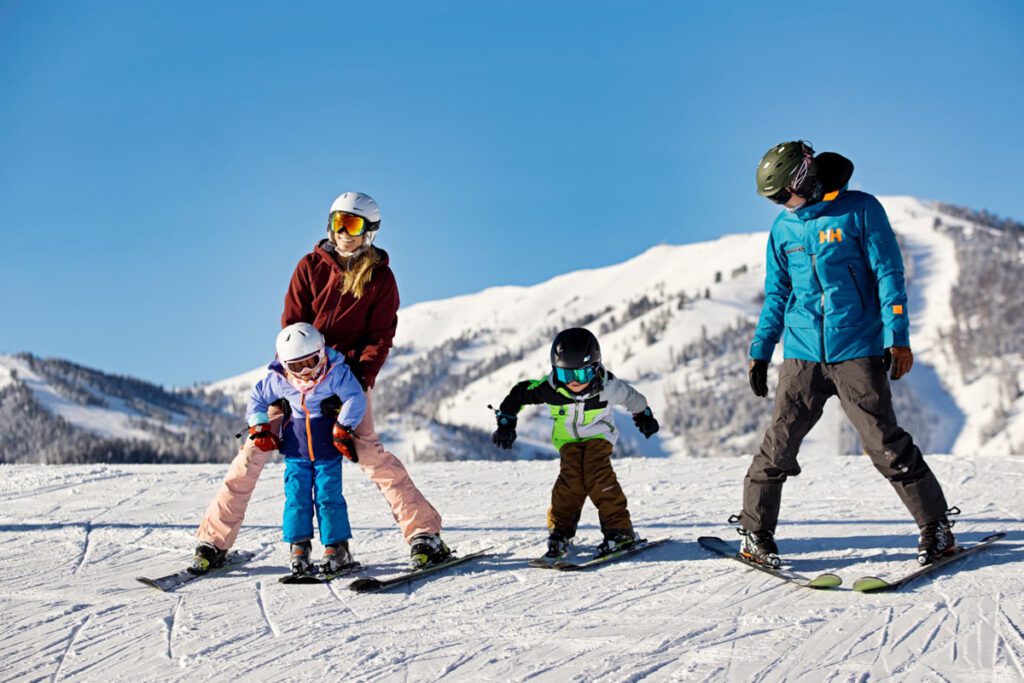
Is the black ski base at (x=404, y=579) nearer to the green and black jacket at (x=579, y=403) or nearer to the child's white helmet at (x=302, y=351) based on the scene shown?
the green and black jacket at (x=579, y=403)

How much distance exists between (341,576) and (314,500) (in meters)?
0.45

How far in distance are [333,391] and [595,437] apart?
149 centimetres

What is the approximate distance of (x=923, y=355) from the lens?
563ft

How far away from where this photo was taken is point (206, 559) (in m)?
4.71

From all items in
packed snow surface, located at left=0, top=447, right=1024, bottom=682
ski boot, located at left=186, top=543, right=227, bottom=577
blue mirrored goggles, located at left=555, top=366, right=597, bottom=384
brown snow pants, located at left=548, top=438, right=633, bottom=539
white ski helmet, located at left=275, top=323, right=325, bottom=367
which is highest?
white ski helmet, located at left=275, top=323, right=325, bottom=367

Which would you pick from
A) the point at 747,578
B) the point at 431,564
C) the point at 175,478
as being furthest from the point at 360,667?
the point at 175,478

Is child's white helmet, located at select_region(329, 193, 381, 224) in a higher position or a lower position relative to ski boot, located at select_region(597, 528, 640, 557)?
higher

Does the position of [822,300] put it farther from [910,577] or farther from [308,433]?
[308,433]

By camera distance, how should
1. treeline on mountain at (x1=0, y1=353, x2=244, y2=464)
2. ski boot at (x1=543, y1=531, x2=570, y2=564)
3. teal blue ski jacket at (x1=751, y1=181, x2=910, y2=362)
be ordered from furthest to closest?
treeline on mountain at (x1=0, y1=353, x2=244, y2=464) → ski boot at (x1=543, y1=531, x2=570, y2=564) → teal blue ski jacket at (x1=751, y1=181, x2=910, y2=362)

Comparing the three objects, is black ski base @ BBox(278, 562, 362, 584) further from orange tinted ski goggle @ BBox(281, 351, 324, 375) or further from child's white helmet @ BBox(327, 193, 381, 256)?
child's white helmet @ BBox(327, 193, 381, 256)

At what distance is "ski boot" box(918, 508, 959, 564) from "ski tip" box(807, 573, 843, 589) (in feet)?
1.81

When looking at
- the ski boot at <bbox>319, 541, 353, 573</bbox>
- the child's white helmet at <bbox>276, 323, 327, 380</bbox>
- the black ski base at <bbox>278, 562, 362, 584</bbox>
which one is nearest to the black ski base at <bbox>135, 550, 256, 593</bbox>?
the black ski base at <bbox>278, 562, 362, 584</bbox>

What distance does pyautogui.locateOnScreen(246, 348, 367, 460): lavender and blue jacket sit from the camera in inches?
182

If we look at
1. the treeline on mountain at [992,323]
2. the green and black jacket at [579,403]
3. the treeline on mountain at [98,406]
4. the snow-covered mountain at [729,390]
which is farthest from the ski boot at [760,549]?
the treeline on mountain at [992,323]
